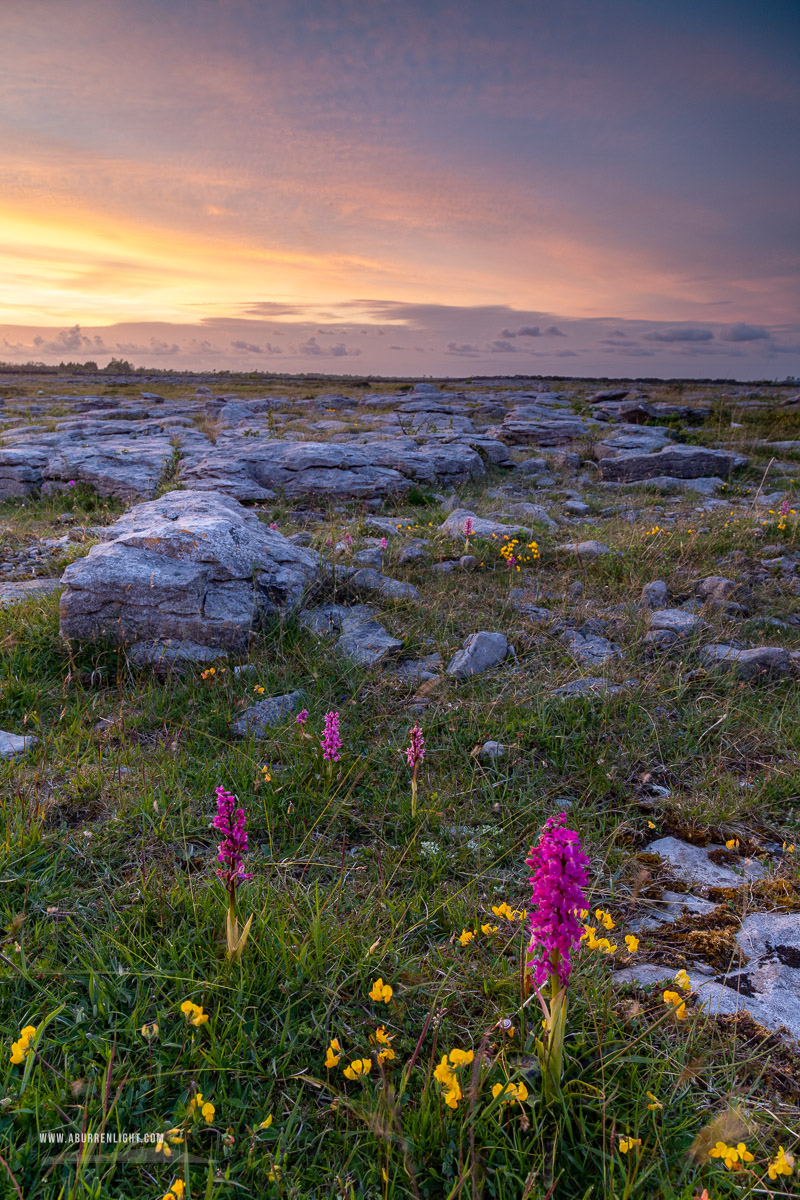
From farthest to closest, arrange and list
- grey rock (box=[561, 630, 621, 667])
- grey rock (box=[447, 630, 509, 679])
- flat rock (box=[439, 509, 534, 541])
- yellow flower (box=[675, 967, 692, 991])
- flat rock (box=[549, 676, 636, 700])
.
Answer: flat rock (box=[439, 509, 534, 541])
grey rock (box=[561, 630, 621, 667])
grey rock (box=[447, 630, 509, 679])
flat rock (box=[549, 676, 636, 700])
yellow flower (box=[675, 967, 692, 991])

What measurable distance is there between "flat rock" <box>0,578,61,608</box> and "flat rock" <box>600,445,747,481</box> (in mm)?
12171

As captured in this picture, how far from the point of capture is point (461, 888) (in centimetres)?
284

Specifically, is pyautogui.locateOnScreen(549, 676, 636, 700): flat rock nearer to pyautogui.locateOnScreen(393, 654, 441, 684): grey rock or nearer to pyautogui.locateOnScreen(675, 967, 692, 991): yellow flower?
pyautogui.locateOnScreen(393, 654, 441, 684): grey rock

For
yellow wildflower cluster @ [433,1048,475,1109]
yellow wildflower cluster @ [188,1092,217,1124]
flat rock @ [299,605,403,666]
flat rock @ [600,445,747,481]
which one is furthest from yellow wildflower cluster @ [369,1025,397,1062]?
flat rock @ [600,445,747,481]

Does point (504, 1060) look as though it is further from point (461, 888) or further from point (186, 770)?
point (186, 770)

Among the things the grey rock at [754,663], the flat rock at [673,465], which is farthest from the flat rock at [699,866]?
the flat rock at [673,465]

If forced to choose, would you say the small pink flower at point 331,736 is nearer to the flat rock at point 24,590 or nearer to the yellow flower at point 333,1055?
the yellow flower at point 333,1055

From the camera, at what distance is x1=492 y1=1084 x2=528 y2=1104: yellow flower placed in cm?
172

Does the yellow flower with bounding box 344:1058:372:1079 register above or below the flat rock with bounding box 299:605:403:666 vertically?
below

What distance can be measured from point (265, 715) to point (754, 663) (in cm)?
372

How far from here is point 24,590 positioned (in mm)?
6188

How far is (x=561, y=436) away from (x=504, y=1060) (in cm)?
2041

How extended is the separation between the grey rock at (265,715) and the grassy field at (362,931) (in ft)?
0.29

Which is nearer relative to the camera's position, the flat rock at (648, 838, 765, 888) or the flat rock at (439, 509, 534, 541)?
the flat rock at (648, 838, 765, 888)
